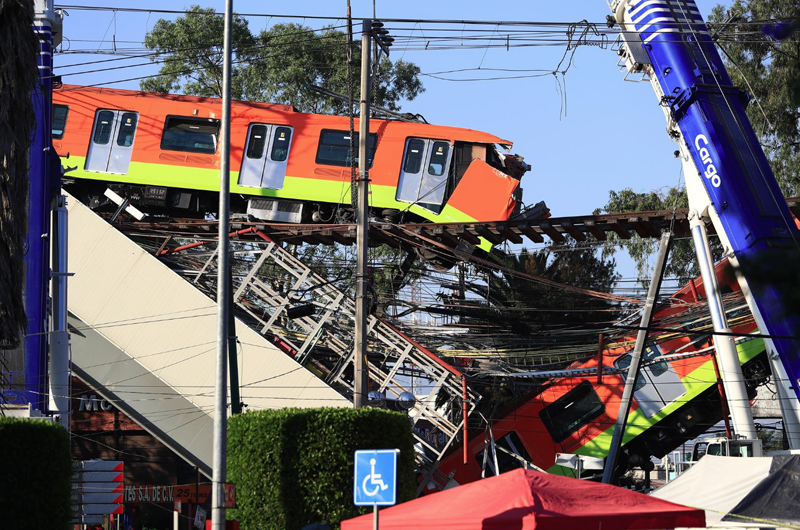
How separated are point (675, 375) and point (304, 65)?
23.4 meters

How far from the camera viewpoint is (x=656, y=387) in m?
23.5

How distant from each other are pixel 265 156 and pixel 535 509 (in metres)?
19.0

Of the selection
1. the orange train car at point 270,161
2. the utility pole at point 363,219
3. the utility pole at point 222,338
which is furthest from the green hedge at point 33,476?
the orange train car at point 270,161

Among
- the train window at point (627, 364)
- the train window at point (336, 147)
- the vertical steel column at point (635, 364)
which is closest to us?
the vertical steel column at point (635, 364)

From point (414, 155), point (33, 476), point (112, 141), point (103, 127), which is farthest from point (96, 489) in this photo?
point (103, 127)

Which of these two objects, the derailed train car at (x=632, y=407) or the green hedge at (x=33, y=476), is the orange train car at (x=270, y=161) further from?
the green hedge at (x=33, y=476)

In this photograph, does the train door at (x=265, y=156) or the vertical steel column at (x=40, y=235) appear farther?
the train door at (x=265, y=156)

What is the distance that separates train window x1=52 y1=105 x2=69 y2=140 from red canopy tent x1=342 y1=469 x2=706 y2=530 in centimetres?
2012

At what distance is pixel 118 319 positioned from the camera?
75.1ft

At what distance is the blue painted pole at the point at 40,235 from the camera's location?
15.9 m

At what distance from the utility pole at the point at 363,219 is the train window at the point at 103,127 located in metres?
11.1

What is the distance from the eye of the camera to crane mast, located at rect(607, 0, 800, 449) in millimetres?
18484

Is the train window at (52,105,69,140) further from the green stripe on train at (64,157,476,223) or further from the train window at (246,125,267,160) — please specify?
the train window at (246,125,267,160)

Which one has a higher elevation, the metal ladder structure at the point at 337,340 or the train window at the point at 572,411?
the metal ladder structure at the point at 337,340
